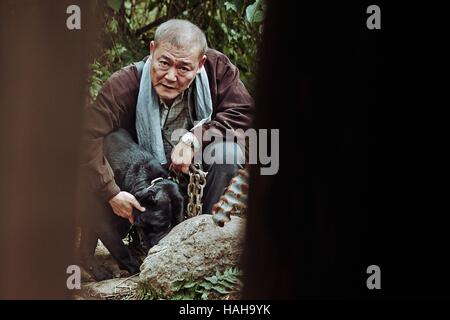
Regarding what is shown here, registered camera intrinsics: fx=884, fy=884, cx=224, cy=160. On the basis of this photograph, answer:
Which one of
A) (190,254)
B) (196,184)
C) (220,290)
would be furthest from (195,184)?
(220,290)

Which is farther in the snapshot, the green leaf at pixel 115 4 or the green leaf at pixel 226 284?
the green leaf at pixel 115 4

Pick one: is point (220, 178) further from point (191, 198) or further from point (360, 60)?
point (360, 60)

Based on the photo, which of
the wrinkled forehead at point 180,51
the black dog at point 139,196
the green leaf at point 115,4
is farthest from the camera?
the green leaf at point 115,4

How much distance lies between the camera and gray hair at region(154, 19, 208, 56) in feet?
17.6

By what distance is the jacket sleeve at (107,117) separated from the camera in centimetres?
543

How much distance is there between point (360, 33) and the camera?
7.09 feet

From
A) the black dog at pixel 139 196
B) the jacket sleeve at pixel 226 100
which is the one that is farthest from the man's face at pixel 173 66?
the black dog at pixel 139 196

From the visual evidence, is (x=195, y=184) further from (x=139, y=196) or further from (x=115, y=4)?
(x=115, y=4)

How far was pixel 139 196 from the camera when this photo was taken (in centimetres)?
548

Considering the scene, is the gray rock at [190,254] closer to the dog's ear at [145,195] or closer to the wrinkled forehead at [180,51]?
the dog's ear at [145,195]

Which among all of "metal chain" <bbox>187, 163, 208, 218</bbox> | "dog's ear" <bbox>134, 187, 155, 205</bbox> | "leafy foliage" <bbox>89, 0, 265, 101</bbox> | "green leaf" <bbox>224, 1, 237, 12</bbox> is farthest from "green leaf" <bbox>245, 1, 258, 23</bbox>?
"dog's ear" <bbox>134, 187, 155, 205</bbox>

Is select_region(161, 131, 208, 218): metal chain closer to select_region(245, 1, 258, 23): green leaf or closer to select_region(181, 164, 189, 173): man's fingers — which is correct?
select_region(181, 164, 189, 173): man's fingers

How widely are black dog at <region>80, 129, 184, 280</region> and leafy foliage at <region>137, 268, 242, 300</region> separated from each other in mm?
187
